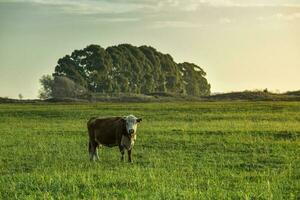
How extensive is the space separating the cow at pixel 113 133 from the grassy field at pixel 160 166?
2.12ft

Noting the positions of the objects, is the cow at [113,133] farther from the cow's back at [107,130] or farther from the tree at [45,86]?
the tree at [45,86]

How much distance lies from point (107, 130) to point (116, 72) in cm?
9985

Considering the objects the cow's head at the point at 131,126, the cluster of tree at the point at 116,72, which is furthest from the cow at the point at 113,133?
the cluster of tree at the point at 116,72

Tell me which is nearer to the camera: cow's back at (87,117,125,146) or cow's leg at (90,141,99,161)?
cow's leg at (90,141,99,161)

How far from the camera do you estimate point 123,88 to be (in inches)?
4796

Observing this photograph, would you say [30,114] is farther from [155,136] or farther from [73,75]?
[73,75]

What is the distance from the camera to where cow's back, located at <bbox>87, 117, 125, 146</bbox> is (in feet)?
78.3

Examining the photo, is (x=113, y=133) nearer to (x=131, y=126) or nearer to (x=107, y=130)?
(x=107, y=130)

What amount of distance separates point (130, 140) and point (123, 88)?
324ft

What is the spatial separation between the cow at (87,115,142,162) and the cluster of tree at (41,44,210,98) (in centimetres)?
8548

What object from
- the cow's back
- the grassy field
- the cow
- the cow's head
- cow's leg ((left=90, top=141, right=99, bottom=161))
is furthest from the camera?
the cow's back

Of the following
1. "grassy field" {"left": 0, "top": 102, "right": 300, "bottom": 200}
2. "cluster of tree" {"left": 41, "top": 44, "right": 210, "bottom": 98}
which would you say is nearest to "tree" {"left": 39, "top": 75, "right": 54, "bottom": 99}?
"cluster of tree" {"left": 41, "top": 44, "right": 210, "bottom": 98}

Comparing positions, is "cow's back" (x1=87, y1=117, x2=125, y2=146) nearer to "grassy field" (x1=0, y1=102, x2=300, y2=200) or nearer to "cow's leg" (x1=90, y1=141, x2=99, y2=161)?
"cow's leg" (x1=90, y1=141, x2=99, y2=161)

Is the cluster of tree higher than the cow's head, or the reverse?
the cluster of tree
